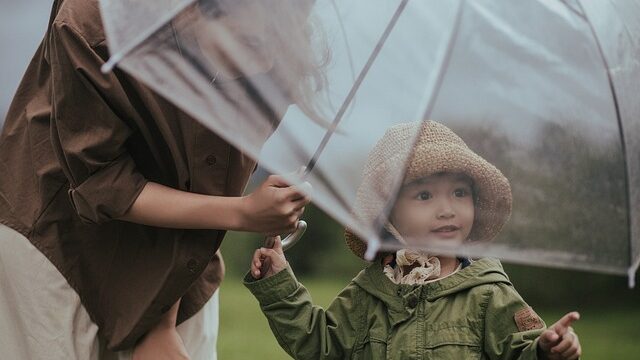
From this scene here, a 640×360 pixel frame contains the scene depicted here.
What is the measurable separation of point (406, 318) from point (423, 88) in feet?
2.02

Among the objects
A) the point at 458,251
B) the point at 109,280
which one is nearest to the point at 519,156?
the point at 458,251

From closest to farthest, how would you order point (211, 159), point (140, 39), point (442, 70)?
1. point (442, 70)
2. point (140, 39)
3. point (211, 159)

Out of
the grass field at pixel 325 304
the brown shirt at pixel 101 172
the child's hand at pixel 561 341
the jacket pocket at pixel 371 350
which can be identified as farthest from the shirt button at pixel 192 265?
the grass field at pixel 325 304

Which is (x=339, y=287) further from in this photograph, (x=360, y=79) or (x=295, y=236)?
(x=360, y=79)

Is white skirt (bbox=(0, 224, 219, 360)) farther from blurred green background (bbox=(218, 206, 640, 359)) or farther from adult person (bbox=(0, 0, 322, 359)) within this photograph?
blurred green background (bbox=(218, 206, 640, 359))

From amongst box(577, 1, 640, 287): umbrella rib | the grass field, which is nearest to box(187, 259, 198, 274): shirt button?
box(577, 1, 640, 287): umbrella rib

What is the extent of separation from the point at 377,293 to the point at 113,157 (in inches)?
25.1

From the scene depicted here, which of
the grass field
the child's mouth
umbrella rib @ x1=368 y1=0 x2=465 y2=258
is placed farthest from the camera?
the grass field

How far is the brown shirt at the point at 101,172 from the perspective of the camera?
245 cm

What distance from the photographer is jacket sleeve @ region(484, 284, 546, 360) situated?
2.52 metres

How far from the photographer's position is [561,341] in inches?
95.6

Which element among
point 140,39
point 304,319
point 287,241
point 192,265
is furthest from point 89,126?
point 304,319

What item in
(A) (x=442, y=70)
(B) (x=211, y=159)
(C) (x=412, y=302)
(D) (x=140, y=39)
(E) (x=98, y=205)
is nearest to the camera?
(A) (x=442, y=70)

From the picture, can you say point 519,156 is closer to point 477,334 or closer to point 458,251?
point 458,251
